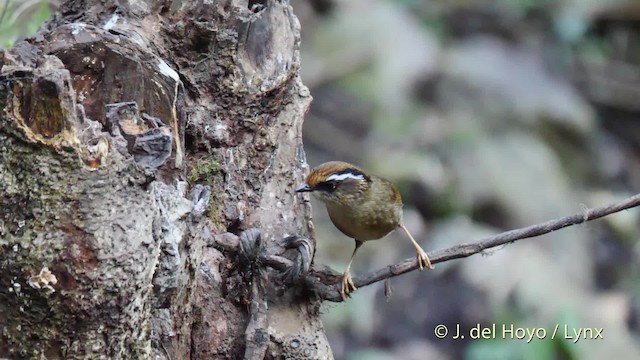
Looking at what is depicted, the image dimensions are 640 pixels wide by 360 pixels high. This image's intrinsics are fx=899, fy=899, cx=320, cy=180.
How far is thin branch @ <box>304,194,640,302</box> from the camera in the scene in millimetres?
2443

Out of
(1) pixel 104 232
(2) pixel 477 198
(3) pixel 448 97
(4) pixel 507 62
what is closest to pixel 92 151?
(1) pixel 104 232

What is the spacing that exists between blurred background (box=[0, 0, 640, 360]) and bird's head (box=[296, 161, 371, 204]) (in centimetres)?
242

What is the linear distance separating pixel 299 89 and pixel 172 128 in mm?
708

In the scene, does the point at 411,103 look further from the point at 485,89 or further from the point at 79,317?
the point at 79,317

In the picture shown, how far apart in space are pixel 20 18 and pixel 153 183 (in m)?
1.65

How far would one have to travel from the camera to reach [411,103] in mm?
8336

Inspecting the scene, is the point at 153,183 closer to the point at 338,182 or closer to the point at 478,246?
the point at 478,246

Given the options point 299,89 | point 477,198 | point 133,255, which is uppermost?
point 133,255

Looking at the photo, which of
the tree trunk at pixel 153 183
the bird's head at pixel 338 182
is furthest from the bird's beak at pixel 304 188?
the bird's head at pixel 338 182

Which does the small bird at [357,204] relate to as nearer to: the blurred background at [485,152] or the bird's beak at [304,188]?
the bird's beak at [304,188]

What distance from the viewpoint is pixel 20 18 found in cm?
344

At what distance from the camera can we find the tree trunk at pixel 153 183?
1.95 metres

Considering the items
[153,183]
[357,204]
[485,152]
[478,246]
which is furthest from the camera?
[485,152]

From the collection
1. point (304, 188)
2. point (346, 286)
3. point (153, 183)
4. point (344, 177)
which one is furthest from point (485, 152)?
point (153, 183)
